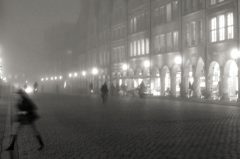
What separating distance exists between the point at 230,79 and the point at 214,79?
2763mm

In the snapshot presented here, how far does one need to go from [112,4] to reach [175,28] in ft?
76.7

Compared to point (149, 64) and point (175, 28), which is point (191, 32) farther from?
point (149, 64)

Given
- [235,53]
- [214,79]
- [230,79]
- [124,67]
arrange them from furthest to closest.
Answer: [124,67]
[214,79]
[230,79]
[235,53]

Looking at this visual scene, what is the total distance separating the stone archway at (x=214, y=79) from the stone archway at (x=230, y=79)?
1.09m

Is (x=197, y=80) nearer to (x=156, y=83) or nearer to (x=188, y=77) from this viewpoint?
(x=188, y=77)

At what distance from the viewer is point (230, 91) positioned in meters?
41.8

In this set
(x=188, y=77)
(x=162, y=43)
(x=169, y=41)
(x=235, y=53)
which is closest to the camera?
(x=235, y=53)

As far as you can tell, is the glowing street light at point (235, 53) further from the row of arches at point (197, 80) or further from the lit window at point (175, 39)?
the lit window at point (175, 39)

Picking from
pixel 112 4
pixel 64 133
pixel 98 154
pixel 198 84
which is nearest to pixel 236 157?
pixel 98 154

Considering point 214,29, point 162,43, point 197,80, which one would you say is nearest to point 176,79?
point 197,80

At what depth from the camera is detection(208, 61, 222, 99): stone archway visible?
A: 43.4 meters

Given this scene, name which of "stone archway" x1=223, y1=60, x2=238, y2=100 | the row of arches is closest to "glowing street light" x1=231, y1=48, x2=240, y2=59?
the row of arches

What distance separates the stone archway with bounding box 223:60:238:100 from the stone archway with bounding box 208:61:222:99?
1085 mm

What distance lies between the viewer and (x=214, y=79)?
146 ft
